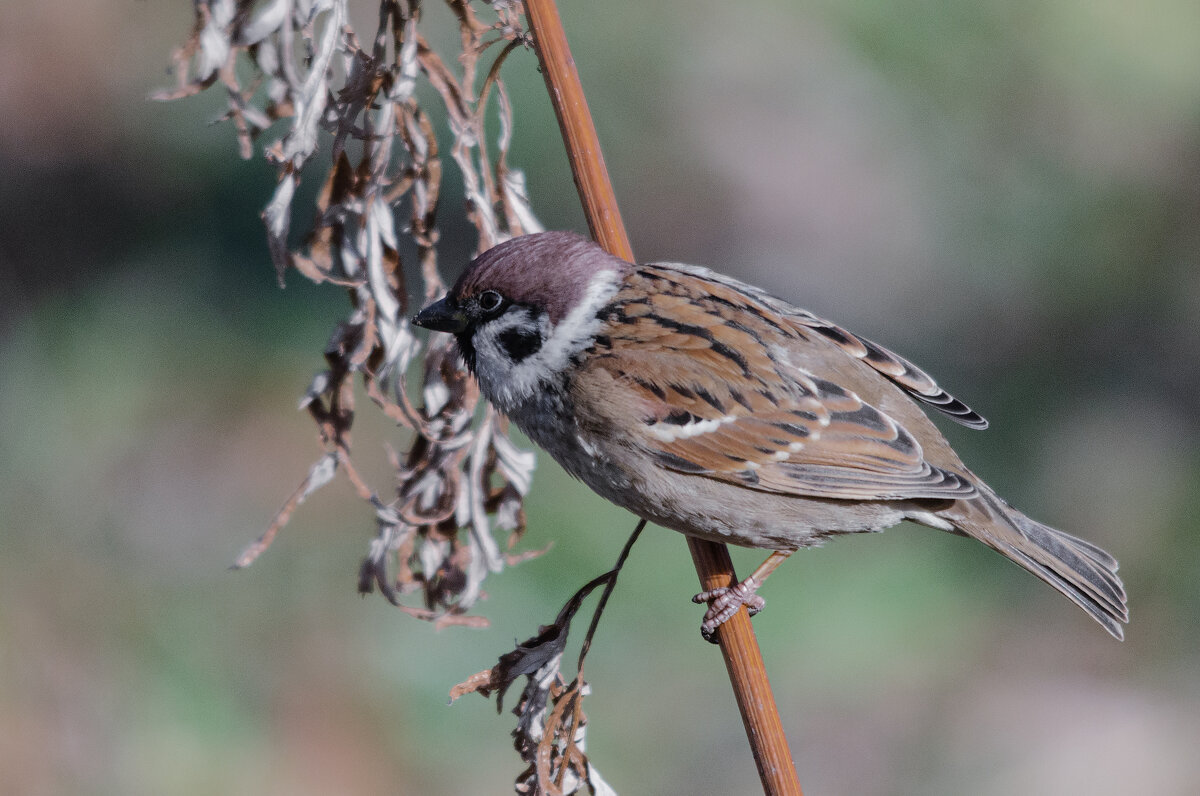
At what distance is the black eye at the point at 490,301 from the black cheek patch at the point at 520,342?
5 cm

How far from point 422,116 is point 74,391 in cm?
305

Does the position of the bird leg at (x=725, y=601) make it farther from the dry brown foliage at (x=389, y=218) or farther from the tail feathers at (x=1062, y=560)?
the tail feathers at (x=1062, y=560)

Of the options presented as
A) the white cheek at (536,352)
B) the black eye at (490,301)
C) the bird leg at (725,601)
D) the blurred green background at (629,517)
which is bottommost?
the blurred green background at (629,517)

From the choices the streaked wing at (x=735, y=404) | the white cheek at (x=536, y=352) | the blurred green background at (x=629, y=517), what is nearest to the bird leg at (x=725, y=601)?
the streaked wing at (x=735, y=404)

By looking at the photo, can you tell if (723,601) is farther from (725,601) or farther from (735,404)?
(735,404)

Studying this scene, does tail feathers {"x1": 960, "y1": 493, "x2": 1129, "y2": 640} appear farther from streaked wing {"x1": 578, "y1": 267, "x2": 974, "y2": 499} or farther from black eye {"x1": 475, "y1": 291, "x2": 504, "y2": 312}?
black eye {"x1": 475, "y1": 291, "x2": 504, "y2": 312}

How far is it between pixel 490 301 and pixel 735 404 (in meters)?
0.45

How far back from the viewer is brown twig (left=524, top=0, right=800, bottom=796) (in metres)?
1.46

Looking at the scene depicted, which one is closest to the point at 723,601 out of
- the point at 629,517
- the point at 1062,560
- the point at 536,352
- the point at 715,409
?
the point at 715,409

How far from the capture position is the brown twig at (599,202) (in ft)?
4.80

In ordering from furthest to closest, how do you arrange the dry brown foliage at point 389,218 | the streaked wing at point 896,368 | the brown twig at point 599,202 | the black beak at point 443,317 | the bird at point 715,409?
the streaked wing at point 896,368
the bird at point 715,409
the black beak at point 443,317
the dry brown foliage at point 389,218
the brown twig at point 599,202

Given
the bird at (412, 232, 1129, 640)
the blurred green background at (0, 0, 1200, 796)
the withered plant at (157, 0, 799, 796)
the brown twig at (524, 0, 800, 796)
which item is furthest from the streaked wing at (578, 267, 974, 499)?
the blurred green background at (0, 0, 1200, 796)

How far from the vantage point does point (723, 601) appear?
Result: 1638 mm

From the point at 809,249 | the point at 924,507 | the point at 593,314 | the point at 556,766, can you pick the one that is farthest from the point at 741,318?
the point at 809,249
